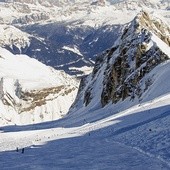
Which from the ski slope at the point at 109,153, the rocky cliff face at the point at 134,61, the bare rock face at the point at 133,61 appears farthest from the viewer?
the bare rock face at the point at 133,61

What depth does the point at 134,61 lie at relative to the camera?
12912cm

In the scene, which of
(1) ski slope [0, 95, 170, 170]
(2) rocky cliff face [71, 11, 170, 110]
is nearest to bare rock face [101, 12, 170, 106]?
(2) rocky cliff face [71, 11, 170, 110]

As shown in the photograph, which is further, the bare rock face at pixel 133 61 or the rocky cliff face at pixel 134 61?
the bare rock face at pixel 133 61

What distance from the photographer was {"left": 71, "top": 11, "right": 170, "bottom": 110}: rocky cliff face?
116062mm

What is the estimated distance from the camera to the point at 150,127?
45125mm

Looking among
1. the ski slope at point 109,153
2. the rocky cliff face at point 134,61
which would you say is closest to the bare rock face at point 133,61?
the rocky cliff face at point 134,61

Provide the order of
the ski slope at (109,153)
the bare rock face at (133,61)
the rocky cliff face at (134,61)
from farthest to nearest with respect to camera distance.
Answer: the bare rock face at (133,61), the rocky cliff face at (134,61), the ski slope at (109,153)

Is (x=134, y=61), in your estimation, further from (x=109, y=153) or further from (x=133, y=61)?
(x=109, y=153)

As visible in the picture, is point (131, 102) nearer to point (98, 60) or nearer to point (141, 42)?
point (141, 42)

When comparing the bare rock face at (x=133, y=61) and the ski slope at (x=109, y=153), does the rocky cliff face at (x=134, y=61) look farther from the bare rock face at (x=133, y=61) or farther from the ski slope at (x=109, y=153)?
the ski slope at (x=109, y=153)

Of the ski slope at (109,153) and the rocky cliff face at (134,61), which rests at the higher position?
the rocky cliff face at (134,61)

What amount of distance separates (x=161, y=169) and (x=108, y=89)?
11045 cm

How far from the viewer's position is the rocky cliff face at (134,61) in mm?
116062

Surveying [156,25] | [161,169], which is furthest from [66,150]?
[156,25]
